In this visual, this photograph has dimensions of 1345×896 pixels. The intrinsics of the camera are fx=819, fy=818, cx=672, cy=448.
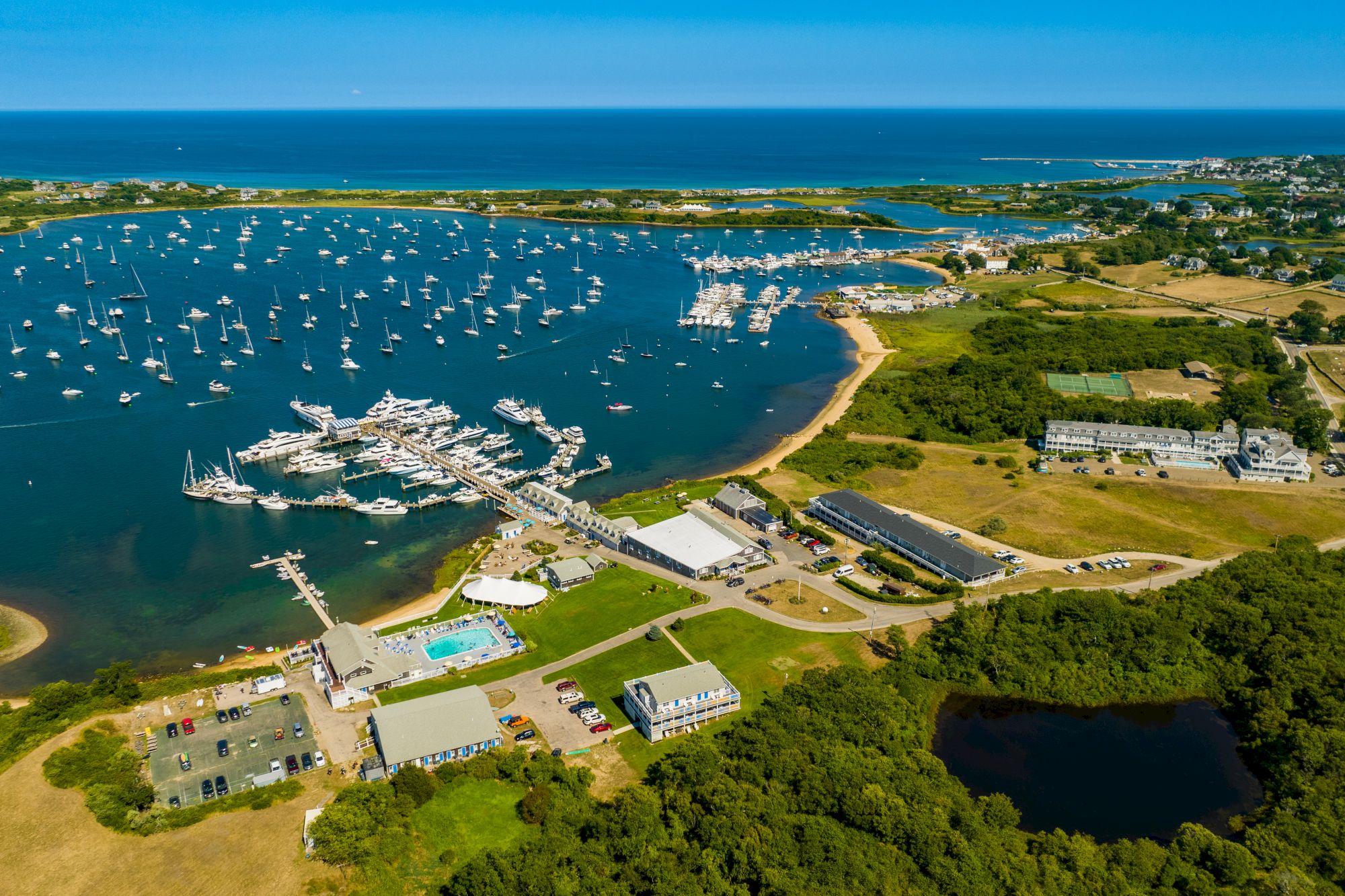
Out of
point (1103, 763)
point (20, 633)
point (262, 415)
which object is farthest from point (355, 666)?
point (262, 415)

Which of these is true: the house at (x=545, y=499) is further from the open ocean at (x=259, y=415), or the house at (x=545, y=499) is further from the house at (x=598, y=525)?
the open ocean at (x=259, y=415)

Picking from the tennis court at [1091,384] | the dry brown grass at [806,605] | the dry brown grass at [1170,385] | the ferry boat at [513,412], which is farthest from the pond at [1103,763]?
the dry brown grass at [1170,385]

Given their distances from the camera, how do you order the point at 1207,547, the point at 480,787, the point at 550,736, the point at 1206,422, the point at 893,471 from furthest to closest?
1. the point at 1206,422
2. the point at 893,471
3. the point at 1207,547
4. the point at 550,736
5. the point at 480,787

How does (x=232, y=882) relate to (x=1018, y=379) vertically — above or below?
below

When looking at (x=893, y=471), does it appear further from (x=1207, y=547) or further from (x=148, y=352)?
(x=148, y=352)

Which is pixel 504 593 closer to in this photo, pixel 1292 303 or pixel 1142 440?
pixel 1142 440

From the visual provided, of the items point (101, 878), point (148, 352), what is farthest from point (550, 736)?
point (148, 352)
